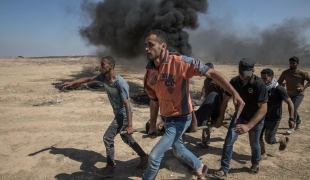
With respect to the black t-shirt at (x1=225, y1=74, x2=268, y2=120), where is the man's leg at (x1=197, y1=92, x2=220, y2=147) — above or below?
below

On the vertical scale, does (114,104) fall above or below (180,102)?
below

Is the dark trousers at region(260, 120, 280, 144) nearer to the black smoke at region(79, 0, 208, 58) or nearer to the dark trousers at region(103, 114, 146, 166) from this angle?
the dark trousers at region(103, 114, 146, 166)

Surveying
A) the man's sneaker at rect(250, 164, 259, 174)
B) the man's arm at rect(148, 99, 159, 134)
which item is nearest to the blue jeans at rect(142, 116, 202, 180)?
the man's arm at rect(148, 99, 159, 134)

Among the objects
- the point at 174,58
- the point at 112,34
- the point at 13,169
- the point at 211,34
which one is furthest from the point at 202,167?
the point at 211,34

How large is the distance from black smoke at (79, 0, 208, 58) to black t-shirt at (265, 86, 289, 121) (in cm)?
1316

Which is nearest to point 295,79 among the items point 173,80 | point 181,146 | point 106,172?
point 181,146

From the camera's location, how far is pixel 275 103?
3.93 metres

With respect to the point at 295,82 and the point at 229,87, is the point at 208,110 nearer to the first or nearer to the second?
the point at 229,87

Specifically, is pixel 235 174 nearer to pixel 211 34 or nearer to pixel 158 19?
pixel 158 19

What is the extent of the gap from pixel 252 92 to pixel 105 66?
2053 mm

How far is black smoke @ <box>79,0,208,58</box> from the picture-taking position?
17203mm

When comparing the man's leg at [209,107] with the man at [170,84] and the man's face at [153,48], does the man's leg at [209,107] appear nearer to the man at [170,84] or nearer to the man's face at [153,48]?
the man at [170,84]

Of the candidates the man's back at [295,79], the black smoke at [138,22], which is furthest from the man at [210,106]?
the black smoke at [138,22]

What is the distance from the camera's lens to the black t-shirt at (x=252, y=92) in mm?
3174
